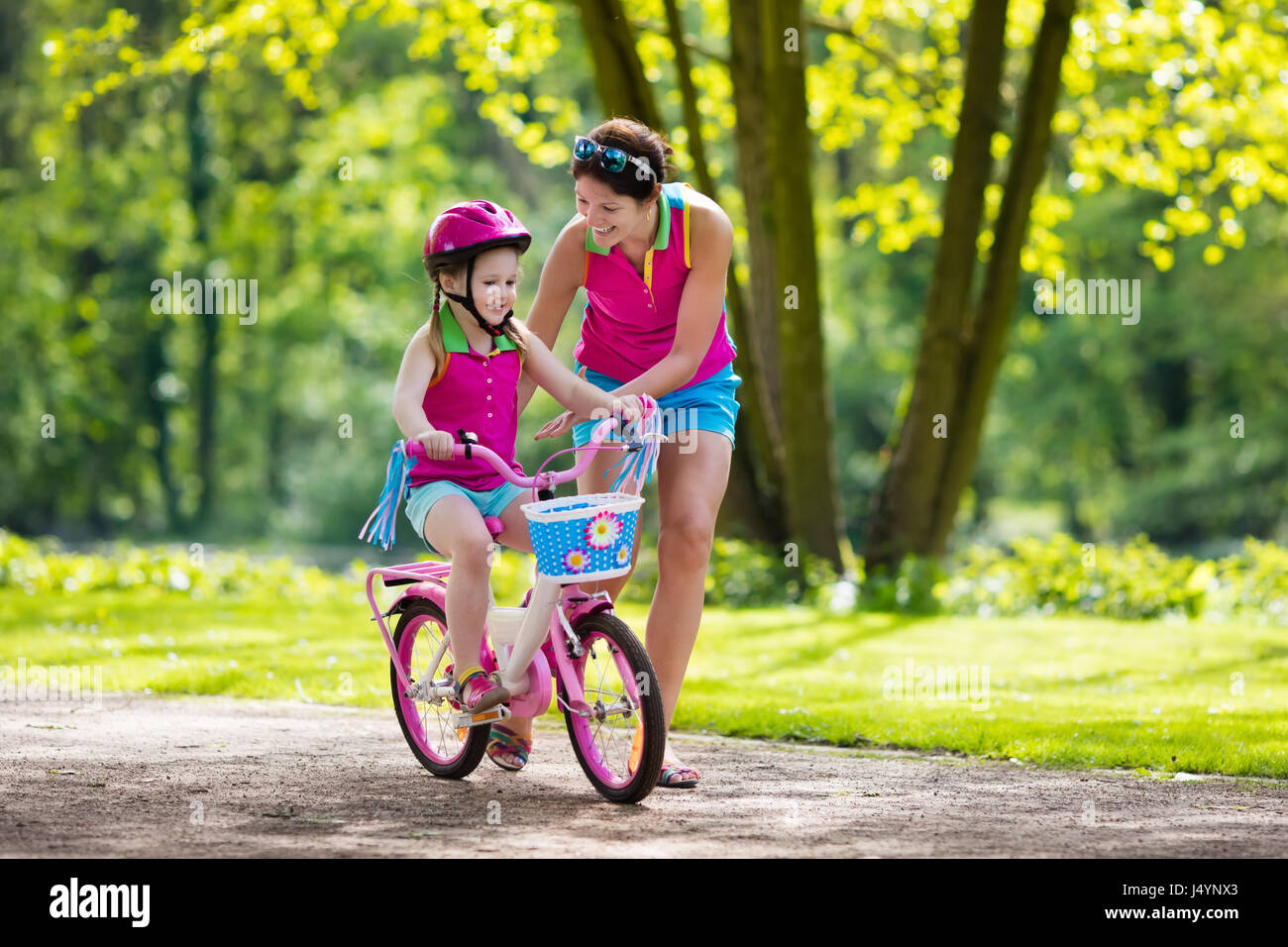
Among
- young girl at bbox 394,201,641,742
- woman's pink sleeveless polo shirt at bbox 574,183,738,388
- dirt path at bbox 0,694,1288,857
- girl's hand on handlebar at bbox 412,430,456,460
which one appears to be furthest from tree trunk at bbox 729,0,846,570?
girl's hand on handlebar at bbox 412,430,456,460

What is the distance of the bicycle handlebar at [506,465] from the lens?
14.4 ft

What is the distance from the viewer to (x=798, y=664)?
28.6 feet

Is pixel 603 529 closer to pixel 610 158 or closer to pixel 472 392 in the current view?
pixel 472 392

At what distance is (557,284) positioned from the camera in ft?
16.7

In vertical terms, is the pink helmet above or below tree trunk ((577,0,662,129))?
below

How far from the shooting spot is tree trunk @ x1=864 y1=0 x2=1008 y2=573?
11758 millimetres

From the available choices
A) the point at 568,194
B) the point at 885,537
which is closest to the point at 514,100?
the point at 885,537

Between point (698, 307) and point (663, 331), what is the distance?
0.25m

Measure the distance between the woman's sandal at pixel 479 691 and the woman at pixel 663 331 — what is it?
18.5 inches

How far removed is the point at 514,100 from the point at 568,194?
19756 millimetres

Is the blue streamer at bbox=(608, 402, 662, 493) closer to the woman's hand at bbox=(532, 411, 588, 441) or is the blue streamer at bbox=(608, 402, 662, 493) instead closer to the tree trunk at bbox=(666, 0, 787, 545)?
the woman's hand at bbox=(532, 411, 588, 441)

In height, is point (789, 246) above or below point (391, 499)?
above

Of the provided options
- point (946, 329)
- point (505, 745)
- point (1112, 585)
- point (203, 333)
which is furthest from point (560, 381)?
point (203, 333)

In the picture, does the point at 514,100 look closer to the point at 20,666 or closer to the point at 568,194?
the point at 20,666
